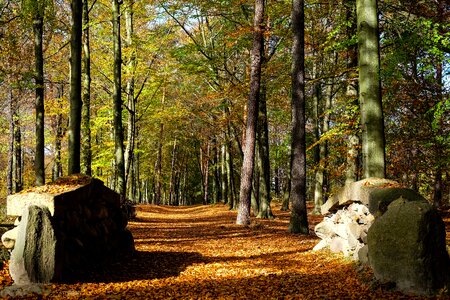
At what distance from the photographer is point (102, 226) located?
7.45 m

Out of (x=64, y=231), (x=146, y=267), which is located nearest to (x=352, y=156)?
(x=146, y=267)

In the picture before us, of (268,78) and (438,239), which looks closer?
(438,239)

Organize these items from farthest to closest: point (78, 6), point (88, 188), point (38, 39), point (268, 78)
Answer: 1. point (268, 78)
2. point (38, 39)
3. point (78, 6)
4. point (88, 188)

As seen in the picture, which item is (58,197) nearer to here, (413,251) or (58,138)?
(413,251)

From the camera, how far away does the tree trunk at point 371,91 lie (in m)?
8.38

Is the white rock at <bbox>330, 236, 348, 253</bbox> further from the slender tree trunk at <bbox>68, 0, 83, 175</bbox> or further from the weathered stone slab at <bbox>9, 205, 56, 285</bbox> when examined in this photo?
the slender tree trunk at <bbox>68, 0, 83, 175</bbox>

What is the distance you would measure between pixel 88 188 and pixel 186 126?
24631 millimetres

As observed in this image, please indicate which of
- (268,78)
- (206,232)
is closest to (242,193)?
(206,232)

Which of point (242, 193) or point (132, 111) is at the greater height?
point (132, 111)

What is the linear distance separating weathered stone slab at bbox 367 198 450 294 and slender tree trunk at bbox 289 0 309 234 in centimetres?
601

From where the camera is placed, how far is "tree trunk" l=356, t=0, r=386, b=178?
8383 mm

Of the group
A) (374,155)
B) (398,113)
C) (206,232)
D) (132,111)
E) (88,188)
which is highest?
(132,111)

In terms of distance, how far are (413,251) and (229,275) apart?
319cm

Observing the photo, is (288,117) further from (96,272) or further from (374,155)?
(96,272)
